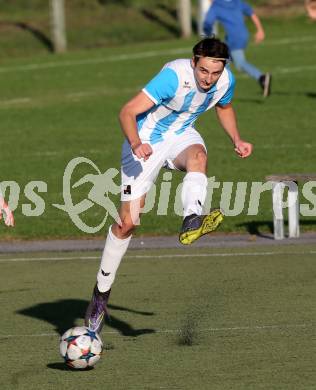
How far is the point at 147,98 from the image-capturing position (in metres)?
10.1

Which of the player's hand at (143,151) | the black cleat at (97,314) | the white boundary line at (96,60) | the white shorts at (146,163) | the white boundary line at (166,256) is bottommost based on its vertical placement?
the white boundary line at (96,60)

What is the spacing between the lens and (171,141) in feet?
34.5

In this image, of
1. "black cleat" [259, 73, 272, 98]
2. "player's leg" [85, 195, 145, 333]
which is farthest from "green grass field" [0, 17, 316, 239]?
"player's leg" [85, 195, 145, 333]

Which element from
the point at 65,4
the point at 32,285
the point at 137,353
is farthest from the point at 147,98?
the point at 65,4

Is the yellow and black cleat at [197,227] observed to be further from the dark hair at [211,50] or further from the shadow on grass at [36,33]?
the shadow on grass at [36,33]

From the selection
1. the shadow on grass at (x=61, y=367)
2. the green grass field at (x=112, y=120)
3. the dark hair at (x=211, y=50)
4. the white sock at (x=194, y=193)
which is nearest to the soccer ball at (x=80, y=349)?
the shadow on grass at (x=61, y=367)

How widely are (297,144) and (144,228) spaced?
5978 millimetres

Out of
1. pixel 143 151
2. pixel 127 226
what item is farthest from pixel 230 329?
pixel 143 151

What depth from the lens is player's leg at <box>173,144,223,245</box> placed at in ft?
32.2

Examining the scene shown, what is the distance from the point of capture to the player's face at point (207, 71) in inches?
397

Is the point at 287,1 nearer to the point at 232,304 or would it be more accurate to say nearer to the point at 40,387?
the point at 232,304

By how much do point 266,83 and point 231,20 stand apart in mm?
1416

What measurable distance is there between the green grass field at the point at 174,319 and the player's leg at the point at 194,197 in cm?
87

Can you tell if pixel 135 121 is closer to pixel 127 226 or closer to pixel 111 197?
pixel 127 226
